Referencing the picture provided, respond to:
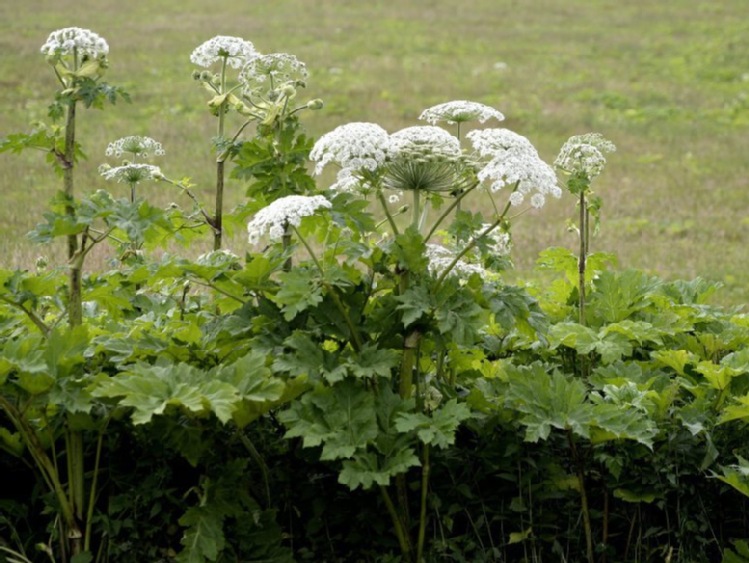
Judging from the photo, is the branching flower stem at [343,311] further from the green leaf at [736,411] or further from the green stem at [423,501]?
the green leaf at [736,411]

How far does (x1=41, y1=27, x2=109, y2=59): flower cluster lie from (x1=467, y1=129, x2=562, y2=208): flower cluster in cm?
150

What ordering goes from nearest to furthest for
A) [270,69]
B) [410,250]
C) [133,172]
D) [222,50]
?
[410,250]
[270,69]
[222,50]
[133,172]

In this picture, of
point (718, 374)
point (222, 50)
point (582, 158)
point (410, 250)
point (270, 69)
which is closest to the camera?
point (410, 250)

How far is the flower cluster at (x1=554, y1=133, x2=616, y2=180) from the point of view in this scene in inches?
195

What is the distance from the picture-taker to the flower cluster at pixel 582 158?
4.95 meters

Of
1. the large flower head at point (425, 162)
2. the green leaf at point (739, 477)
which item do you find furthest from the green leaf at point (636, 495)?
the large flower head at point (425, 162)

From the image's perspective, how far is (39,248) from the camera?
364 inches

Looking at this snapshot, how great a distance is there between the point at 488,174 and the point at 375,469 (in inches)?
46.0

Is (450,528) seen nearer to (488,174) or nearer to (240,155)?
(488,174)

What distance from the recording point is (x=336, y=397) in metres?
3.91

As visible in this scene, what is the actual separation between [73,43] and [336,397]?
65.3 inches

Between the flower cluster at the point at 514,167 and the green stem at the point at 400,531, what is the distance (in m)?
1.27

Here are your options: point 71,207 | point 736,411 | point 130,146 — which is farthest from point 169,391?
point 736,411

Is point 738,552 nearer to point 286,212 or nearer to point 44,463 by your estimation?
point 286,212
